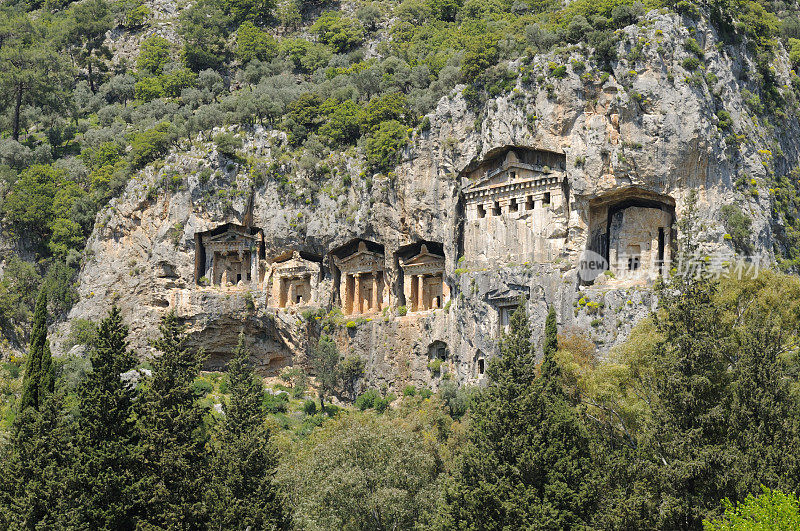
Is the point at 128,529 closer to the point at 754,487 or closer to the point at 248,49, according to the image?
the point at 754,487

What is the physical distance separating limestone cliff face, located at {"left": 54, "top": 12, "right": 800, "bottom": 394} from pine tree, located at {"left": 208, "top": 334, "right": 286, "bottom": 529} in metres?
22.2

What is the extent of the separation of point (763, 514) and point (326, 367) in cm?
3998

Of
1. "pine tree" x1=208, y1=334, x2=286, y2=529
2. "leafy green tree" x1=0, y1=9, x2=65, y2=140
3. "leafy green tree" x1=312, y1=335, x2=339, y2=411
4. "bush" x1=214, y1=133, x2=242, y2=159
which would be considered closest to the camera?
"pine tree" x1=208, y1=334, x2=286, y2=529

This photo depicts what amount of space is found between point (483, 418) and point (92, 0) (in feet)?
303

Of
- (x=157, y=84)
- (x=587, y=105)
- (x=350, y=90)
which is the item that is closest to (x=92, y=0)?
(x=157, y=84)

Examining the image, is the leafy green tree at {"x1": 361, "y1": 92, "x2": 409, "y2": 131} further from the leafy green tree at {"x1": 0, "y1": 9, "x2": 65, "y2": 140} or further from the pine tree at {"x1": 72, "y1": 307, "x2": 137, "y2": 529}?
the pine tree at {"x1": 72, "y1": 307, "x2": 137, "y2": 529}

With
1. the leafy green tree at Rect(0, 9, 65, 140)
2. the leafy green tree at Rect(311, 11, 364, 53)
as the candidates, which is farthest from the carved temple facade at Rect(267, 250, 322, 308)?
the leafy green tree at Rect(311, 11, 364, 53)

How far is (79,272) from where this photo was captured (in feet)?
248

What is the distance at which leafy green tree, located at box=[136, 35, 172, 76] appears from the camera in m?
107

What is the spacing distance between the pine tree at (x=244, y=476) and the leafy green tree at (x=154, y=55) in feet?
229

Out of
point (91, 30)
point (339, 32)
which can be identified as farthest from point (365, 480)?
point (91, 30)

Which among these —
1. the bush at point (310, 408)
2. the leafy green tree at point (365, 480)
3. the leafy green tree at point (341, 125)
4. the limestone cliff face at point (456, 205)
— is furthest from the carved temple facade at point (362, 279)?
the leafy green tree at point (365, 480)

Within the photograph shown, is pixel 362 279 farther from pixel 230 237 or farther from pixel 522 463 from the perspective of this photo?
pixel 522 463

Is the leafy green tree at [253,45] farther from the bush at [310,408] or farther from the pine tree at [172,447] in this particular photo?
the pine tree at [172,447]
